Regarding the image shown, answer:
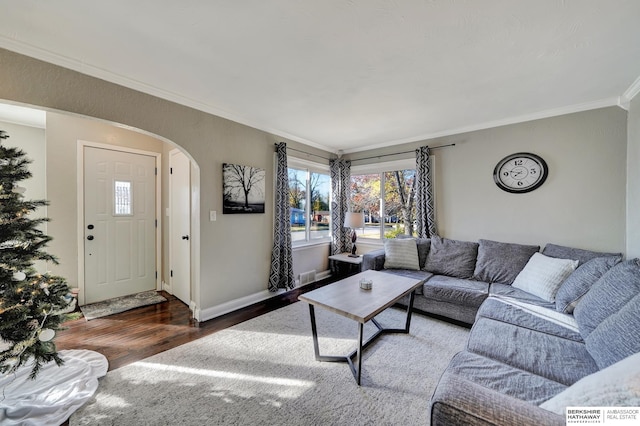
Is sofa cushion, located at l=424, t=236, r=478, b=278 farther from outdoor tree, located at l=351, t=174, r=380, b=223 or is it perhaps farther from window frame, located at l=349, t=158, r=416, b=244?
outdoor tree, located at l=351, t=174, r=380, b=223

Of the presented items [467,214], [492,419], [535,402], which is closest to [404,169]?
[467,214]

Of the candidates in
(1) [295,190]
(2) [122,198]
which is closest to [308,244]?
(1) [295,190]

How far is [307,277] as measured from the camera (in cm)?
412

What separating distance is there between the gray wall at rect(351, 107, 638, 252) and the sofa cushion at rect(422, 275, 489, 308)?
2.94 feet

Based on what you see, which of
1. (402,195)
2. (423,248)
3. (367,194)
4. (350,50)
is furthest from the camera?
(367,194)

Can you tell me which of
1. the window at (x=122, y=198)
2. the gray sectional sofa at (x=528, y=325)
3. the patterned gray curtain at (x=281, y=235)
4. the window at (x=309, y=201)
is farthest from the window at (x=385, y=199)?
the window at (x=122, y=198)

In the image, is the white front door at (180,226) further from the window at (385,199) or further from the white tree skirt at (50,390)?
the window at (385,199)

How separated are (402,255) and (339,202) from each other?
1.64 m

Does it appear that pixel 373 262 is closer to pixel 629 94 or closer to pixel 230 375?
pixel 230 375

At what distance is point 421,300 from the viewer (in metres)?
2.88

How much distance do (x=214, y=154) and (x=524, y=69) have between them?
3081mm

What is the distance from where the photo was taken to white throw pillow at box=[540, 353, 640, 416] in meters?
0.69

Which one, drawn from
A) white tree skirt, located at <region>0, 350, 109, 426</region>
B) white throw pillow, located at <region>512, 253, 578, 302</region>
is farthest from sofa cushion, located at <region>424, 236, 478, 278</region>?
white tree skirt, located at <region>0, 350, 109, 426</region>

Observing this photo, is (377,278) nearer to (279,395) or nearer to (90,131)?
(279,395)
